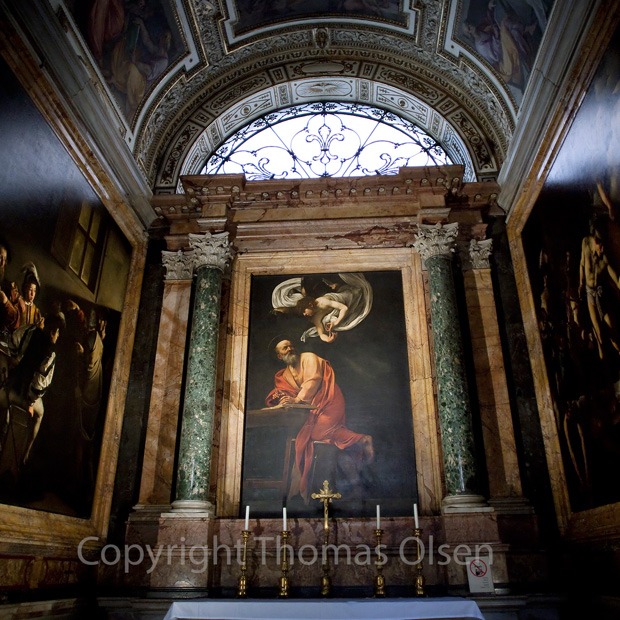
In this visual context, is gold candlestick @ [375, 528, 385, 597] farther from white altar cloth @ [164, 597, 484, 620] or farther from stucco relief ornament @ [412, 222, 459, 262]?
stucco relief ornament @ [412, 222, 459, 262]

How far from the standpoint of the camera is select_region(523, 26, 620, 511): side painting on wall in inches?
223

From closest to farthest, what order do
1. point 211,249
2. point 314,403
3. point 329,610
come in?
point 329,610 → point 314,403 → point 211,249

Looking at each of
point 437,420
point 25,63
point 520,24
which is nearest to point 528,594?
point 437,420

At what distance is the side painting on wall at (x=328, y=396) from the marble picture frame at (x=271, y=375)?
0.09 m

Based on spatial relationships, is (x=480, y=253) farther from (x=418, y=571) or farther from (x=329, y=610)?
(x=329, y=610)

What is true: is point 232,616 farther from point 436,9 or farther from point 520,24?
point 436,9

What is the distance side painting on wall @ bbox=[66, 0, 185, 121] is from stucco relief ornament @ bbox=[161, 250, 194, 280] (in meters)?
2.26

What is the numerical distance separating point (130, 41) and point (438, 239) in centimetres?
549

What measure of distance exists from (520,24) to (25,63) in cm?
634

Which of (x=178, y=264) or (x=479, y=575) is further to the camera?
(x=178, y=264)

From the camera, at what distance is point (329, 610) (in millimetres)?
5520

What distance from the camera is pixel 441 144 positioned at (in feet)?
36.2

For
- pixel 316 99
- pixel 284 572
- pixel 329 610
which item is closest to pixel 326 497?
pixel 284 572

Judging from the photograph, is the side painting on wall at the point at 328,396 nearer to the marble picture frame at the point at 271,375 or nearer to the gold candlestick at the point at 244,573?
the marble picture frame at the point at 271,375
